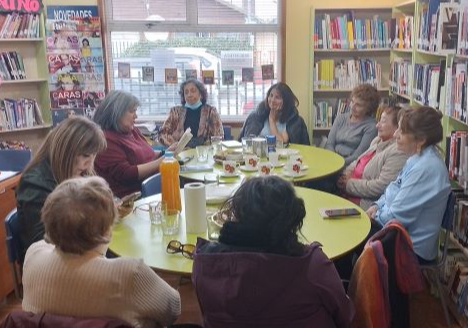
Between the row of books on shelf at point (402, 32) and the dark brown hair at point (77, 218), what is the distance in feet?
10.8

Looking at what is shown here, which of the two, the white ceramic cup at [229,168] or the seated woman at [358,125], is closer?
the white ceramic cup at [229,168]

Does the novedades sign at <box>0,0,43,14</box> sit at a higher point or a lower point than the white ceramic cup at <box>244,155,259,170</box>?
higher

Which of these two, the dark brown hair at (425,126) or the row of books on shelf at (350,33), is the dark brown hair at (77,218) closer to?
A: the dark brown hair at (425,126)

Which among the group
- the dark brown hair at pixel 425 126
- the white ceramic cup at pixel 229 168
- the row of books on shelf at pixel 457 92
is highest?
the row of books on shelf at pixel 457 92

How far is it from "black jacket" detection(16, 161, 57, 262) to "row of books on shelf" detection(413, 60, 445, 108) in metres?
2.38

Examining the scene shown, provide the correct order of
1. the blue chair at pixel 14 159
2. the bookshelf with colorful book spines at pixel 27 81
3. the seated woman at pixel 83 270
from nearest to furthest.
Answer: the seated woman at pixel 83 270 → the blue chair at pixel 14 159 → the bookshelf with colorful book spines at pixel 27 81

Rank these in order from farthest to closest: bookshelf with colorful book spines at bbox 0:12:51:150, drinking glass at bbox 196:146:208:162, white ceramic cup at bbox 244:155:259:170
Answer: bookshelf with colorful book spines at bbox 0:12:51:150 < drinking glass at bbox 196:146:208:162 < white ceramic cup at bbox 244:155:259:170

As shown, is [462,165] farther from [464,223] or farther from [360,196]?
[360,196]

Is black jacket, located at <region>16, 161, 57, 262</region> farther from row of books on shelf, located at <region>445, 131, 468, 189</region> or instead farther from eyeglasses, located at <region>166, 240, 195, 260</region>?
row of books on shelf, located at <region>445, 131, 468, 189</region>

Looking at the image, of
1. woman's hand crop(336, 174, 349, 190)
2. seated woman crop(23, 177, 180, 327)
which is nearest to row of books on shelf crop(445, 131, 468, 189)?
woman's hand crop(336, 174, 349, 190)

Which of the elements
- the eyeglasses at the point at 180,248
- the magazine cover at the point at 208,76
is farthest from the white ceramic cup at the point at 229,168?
the magazine cover at the point at 208,76

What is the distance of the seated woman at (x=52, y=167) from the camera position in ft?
6.51

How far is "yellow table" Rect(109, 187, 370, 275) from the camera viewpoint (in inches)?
69.0

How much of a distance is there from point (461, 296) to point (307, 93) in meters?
2.69
